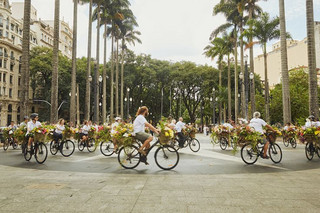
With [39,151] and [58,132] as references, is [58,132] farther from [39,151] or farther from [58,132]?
[39,151]

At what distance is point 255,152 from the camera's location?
9.48 metres

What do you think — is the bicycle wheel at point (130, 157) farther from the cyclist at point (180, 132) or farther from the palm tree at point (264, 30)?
the palm tree at point (264, 30)

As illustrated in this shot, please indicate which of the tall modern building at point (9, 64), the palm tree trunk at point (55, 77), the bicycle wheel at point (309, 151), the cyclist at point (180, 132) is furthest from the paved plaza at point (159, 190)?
the tall modern building at point (9, 64)

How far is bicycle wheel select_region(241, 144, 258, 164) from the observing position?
31.5 feet

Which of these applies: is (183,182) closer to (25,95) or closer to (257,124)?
(257,124)

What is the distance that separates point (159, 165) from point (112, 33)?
34403 mm

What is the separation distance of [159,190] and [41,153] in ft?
20.3

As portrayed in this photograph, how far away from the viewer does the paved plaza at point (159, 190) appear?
4438mm

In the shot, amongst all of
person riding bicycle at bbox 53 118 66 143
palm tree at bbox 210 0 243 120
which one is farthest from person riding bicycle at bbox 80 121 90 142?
palm tree at bbox 210 0 243 120

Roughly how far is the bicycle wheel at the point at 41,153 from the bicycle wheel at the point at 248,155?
288 inches

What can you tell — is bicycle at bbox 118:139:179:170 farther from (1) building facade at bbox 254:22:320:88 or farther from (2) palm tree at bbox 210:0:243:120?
(1) building facade at bbox 254:22:320:88

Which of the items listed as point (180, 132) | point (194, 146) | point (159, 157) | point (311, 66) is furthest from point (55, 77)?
point (311, 66)

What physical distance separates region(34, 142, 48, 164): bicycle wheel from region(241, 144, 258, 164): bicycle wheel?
731cm

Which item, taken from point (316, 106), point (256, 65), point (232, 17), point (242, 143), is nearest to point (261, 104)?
point (232, 17)
